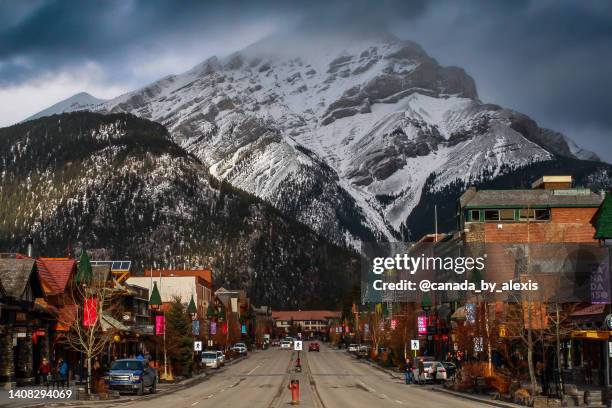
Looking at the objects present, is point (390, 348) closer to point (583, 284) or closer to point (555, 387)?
point (583, 284)

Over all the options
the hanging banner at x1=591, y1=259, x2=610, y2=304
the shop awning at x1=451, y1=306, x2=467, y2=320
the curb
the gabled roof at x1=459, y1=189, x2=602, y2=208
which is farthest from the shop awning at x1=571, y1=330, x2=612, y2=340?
the gabled roof at x1=459, y1=189, x2=602, y2=208

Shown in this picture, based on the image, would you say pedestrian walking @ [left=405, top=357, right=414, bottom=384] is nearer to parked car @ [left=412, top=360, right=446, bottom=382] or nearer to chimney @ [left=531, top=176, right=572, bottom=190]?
parked car @ [left=412, top=360, right=446, bottom=382]

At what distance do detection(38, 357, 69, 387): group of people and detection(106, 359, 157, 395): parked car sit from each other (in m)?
3.51

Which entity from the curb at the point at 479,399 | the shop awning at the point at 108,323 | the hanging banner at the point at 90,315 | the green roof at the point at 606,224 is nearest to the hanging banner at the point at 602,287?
the green roof at the point at 606,224

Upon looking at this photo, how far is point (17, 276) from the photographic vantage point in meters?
61.8

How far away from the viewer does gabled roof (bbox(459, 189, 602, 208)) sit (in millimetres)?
104188

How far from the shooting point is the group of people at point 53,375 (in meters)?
58.6

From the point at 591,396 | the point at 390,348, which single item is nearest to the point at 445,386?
the point at 591,396

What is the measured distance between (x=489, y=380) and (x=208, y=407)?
20.4m

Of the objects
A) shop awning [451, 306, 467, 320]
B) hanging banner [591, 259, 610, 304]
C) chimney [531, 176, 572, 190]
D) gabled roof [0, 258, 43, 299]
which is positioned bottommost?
shop awning [451, 306, 467, 320]

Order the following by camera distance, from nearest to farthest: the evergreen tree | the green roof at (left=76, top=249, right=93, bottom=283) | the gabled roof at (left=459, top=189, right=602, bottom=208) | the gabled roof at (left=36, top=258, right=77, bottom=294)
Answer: the green roof at (left=76, top=249, right=93, bottom=283) < the gabled roof at (left=36, top=258, right=77, bottom=294) < the evergreen tree < the gabled roof at (left=459, top=189, right=602, bottom=208)

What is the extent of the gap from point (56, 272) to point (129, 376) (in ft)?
68.4

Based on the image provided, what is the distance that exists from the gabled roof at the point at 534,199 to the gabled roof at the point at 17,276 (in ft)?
Answer: 181

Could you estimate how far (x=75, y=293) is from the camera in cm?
7612
